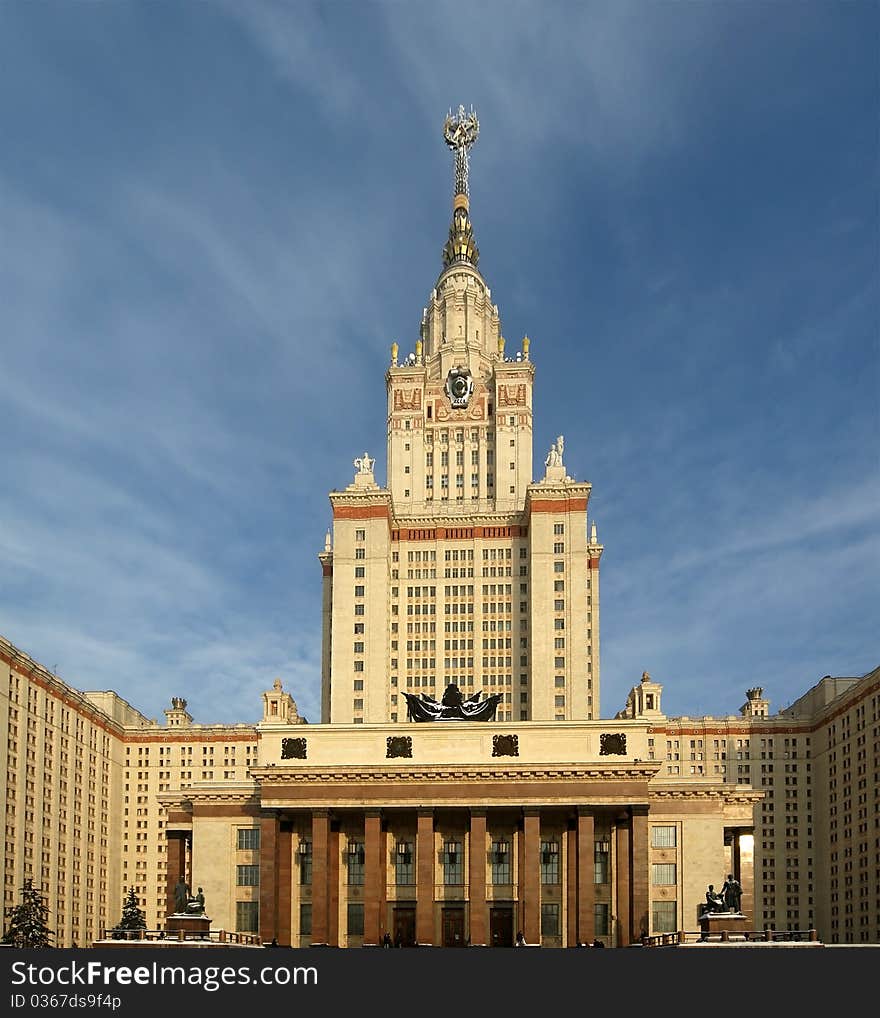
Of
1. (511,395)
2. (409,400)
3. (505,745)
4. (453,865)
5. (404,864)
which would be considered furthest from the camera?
(409,400)

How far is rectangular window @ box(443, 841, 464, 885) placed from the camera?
110250 millimetres

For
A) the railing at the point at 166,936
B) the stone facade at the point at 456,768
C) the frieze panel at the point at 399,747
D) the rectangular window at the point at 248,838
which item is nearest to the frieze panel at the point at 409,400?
the stone facade at the point at 456,768

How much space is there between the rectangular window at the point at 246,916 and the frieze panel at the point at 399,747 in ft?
59.1

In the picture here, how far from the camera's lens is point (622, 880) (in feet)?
348

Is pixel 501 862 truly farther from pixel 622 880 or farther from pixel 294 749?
pixel 294 749

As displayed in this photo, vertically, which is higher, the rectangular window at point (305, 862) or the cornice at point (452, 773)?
the cornice at point (452, 773)

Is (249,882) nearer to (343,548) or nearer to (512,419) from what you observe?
(343,548)

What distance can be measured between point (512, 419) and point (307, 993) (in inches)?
5359

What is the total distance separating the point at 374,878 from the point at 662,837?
2585 centimetres

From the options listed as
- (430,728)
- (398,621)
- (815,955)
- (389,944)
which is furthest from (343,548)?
(815,955)

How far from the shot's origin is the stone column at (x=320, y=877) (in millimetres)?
105875

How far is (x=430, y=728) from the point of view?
368ft

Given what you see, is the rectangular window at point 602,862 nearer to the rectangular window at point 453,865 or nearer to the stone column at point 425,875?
the rectangular window at point 453,865

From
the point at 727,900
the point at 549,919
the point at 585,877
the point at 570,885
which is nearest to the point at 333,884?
the point at 549,919
